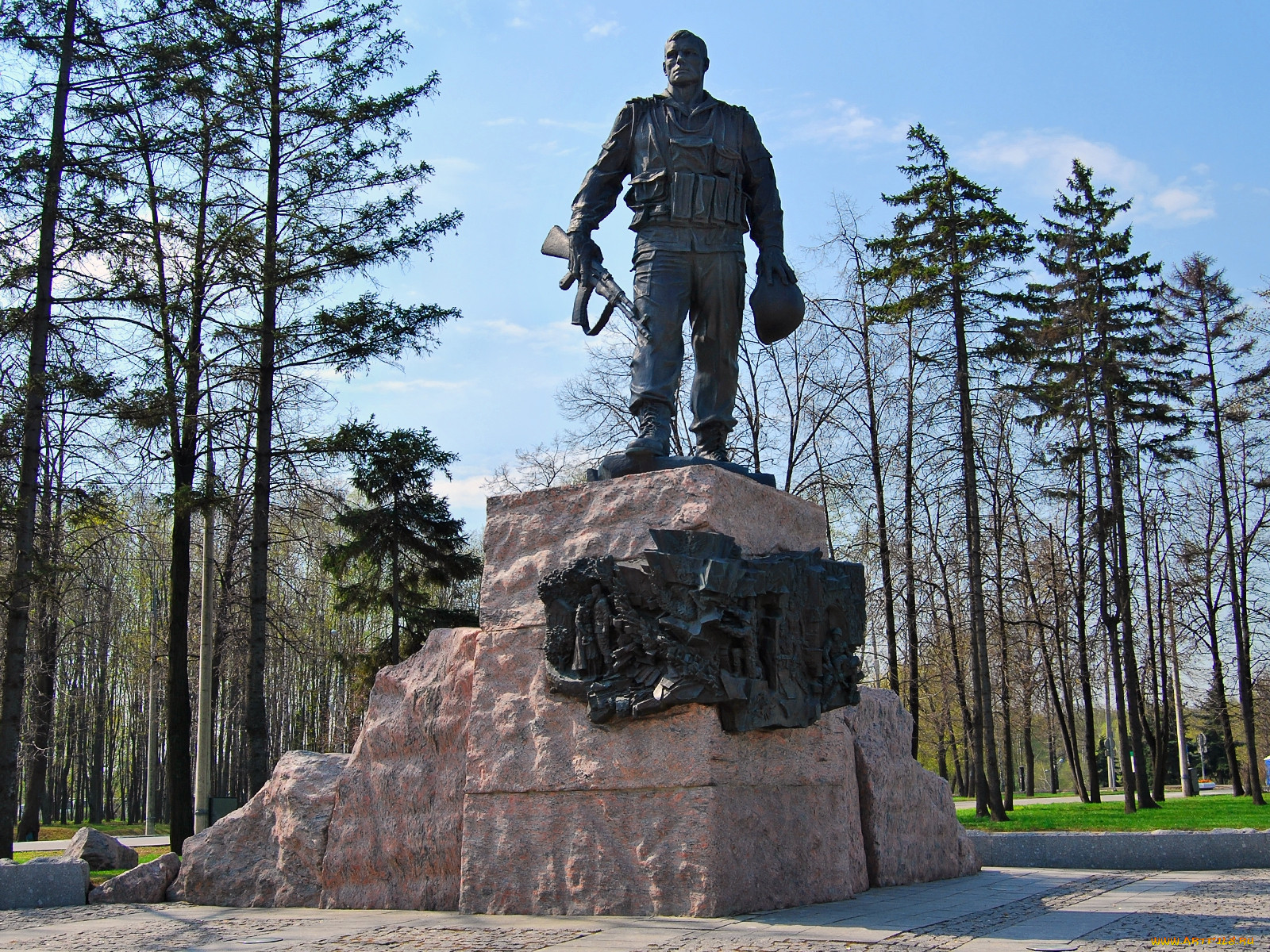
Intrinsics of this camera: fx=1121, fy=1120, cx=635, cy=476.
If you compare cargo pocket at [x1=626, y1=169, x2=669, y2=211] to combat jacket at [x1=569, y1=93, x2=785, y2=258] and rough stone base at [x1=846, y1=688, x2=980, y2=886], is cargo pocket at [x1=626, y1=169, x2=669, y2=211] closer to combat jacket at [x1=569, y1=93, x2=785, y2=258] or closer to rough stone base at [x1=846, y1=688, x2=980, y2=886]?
combat jacket at [x1=569, y1=93, x2=785, y2=258]

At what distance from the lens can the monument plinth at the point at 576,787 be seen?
5.05 metres

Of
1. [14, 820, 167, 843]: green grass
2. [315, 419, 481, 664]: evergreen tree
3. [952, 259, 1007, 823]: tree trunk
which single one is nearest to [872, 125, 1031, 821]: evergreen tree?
[952, 259, 1007, 823]: tree trunk

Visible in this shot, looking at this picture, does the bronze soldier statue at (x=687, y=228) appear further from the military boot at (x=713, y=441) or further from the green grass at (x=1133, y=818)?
the green grass at (x=1133, y=818)

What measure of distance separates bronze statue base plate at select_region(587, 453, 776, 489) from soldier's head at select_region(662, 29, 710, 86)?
220 centimetres

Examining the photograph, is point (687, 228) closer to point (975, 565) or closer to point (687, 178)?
point (687, 178)

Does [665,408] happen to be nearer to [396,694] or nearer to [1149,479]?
[396,694]

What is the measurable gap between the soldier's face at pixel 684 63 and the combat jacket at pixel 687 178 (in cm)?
11

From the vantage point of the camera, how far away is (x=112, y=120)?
41.4 ft

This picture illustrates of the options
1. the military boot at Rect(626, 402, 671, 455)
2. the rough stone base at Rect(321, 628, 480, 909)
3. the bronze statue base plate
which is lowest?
the rough stone base at Rect(321, 628, 480, 909)

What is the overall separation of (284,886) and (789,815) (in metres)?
2.93

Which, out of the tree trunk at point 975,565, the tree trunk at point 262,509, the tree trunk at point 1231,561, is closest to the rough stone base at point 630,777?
the tree trunk at point 262,509

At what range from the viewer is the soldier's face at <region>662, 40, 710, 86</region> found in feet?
21.0

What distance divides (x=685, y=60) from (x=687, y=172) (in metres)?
0.70

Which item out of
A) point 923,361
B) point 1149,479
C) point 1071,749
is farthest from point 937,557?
point 1071,749
